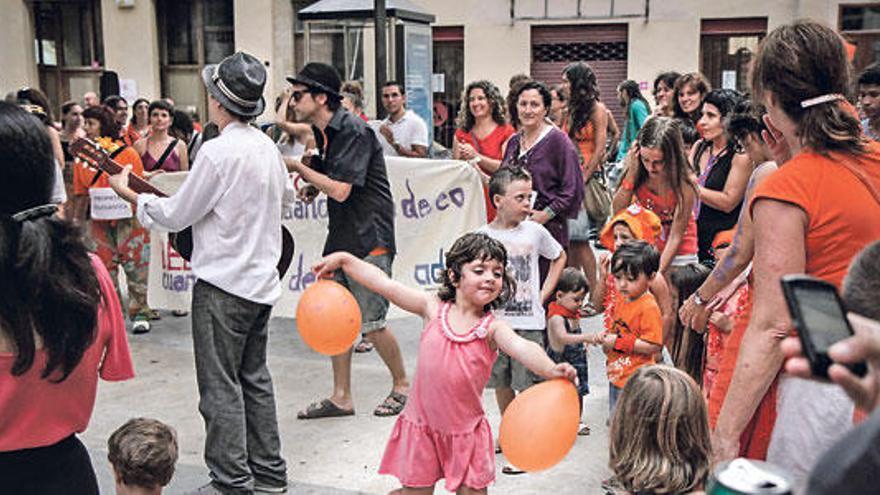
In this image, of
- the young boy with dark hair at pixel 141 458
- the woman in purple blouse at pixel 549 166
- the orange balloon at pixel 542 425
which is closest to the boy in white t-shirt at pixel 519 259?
the woman in purple blouse at pixel 549 166

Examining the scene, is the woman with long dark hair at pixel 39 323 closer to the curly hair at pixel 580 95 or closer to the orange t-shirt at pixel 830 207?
the orange t-shirt at pixel 830 207

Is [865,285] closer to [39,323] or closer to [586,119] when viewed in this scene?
[39,323]

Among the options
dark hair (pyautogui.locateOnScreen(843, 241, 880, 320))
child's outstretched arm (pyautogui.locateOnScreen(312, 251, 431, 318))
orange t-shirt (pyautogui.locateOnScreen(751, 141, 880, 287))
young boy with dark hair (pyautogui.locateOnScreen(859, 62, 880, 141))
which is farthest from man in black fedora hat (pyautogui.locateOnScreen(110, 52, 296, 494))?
young boy with dark hair (pyautogui.locateOnScreen(859, 62, 880, 141))

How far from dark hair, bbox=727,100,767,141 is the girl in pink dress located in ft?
5.85

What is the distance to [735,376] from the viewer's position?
2473 millimetres

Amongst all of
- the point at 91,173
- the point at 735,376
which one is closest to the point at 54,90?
the point at 91,173

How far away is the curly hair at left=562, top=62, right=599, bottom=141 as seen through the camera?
7.54 m

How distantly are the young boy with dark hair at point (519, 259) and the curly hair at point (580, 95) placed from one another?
119 inches

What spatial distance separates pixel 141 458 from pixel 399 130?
565cm

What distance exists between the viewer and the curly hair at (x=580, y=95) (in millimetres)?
7535

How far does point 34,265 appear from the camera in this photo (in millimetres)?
Answer: 2426

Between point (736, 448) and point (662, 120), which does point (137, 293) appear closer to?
point (662, 120)

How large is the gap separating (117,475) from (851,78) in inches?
105

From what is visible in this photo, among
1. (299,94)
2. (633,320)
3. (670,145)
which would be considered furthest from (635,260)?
(299,94)
